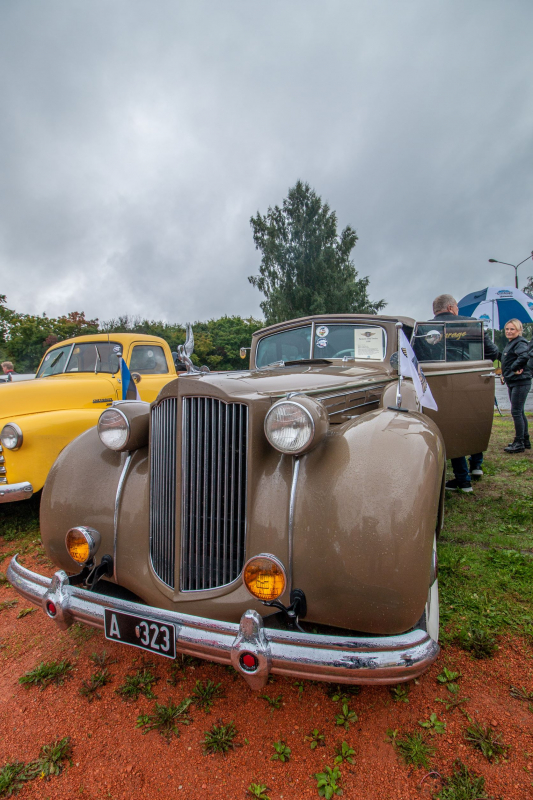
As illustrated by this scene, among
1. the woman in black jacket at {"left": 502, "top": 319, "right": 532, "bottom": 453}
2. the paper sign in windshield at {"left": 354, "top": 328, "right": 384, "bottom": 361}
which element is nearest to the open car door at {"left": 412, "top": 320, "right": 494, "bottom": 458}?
the paper sign in windshield at {"left": 354, "top": 328, "right": 384, "bottom": 361}

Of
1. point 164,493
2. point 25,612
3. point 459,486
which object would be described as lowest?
point 25,612

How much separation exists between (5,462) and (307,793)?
10.8 feet

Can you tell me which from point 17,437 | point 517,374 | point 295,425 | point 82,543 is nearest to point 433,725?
point 295,425

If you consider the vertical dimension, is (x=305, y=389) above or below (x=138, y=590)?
above

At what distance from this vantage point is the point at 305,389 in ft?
7.40

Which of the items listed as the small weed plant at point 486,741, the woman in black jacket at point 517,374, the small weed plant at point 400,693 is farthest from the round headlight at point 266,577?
the woman in black jacket at point 517,374

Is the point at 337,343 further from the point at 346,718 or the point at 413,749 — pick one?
the point at 413,749

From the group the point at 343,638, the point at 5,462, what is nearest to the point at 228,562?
the point at 343,638

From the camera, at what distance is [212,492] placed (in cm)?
188

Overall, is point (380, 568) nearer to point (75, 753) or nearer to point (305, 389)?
point (305, 389)

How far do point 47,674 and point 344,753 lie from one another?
1.48m

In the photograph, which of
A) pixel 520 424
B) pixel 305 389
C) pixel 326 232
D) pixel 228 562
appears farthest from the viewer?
pixel 326 232

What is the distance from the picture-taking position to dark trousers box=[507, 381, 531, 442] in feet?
20.3

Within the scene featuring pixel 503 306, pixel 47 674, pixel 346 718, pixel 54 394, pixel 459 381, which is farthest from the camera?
pixel 503 306
